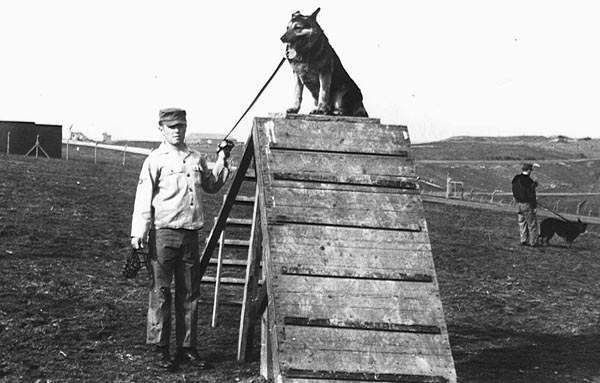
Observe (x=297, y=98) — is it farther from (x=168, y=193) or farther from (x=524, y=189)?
(x=524, y=189)

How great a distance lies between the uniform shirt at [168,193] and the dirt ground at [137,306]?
1.46 m

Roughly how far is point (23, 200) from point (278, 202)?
13.7 meters

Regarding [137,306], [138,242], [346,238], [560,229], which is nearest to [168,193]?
[138,242]

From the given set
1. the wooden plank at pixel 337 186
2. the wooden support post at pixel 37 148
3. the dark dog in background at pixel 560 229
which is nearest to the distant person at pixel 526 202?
the dark dog in background at pixel 560 229

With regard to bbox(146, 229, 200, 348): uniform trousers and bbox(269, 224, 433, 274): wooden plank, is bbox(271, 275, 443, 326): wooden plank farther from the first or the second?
bbox(146, 229, 200, 348): uniform trousers

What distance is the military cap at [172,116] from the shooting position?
7.30 metres

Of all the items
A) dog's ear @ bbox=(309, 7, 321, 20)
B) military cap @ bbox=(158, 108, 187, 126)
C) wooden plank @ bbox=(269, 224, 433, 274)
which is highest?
dog's ear @ bbox=(309, 7, 321, 20)

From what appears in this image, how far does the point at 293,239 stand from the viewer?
582 cm

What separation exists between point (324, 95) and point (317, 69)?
26 cm

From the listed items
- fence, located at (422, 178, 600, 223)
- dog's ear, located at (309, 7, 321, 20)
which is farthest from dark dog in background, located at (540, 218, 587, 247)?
fence, located at (422, 178, 600, 223)

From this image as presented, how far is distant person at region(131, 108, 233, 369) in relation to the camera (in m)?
7.20

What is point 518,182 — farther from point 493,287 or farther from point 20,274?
point 20,274

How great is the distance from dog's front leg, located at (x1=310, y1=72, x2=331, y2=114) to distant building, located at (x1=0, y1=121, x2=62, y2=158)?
30.5 metres

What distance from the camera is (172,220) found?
283 inches
